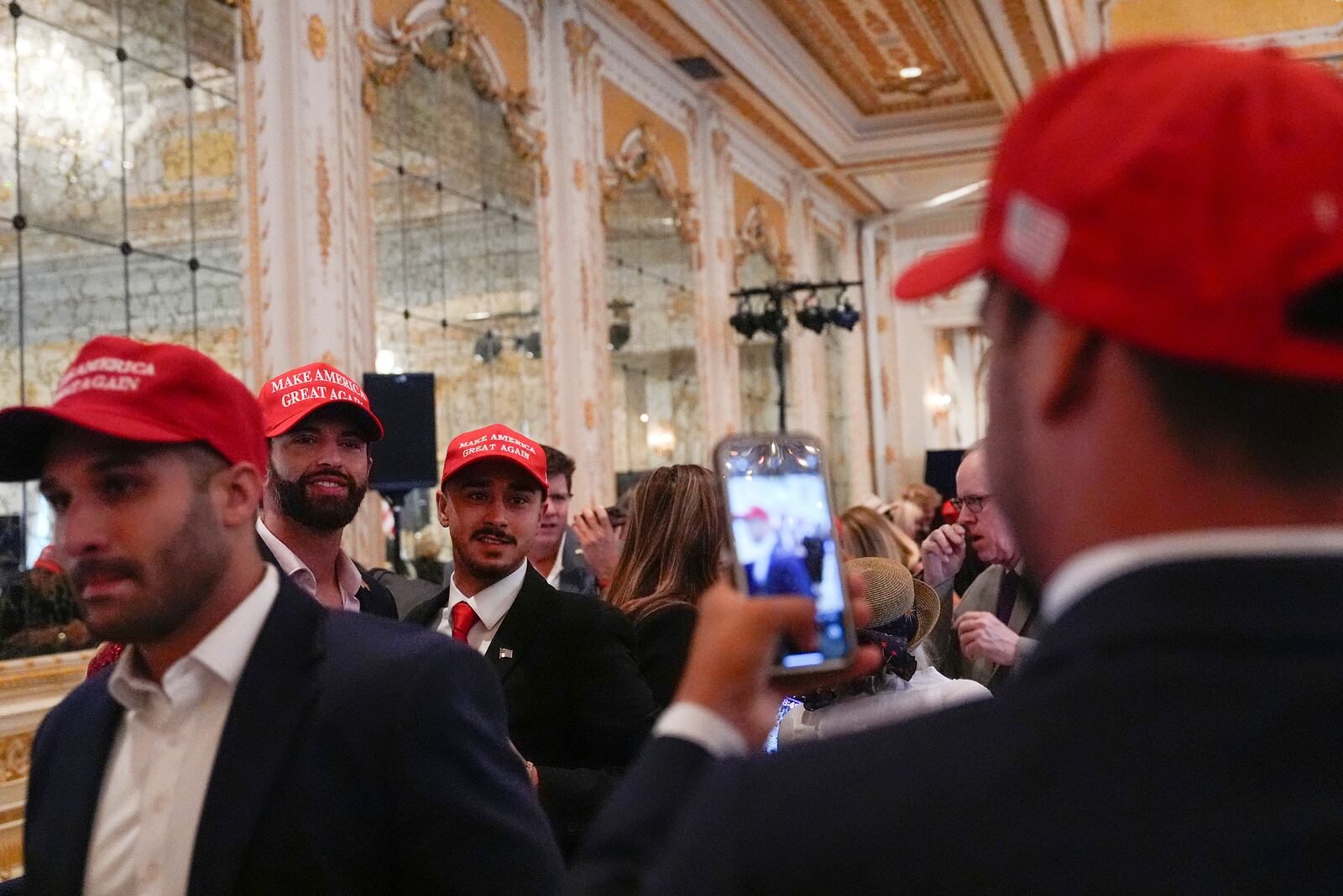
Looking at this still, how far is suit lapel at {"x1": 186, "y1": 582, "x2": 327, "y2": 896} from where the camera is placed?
1.56 metres

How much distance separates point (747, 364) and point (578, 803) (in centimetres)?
1006

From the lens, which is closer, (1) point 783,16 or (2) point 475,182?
(2) point 475,182

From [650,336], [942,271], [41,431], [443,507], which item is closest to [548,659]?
[443,507]

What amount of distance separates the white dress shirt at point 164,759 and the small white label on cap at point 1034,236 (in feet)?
3.96

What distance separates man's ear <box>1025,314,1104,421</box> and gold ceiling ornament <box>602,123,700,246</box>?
9.04m

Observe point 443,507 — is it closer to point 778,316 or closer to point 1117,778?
point 1117,778

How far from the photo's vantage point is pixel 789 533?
1308 millimetres

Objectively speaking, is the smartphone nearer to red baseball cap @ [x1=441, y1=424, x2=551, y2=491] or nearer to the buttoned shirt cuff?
the buttoned shirt cuff

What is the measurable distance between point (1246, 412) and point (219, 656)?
1307mm

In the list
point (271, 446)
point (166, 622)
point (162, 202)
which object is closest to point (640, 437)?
point (162, 202)

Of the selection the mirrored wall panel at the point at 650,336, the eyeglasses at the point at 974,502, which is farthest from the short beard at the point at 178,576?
the mirrored wall panel at the point at 650,336

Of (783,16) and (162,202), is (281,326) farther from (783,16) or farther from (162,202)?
(783,16)

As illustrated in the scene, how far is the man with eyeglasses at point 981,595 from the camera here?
3.59 meters

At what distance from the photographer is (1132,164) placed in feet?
2.48
